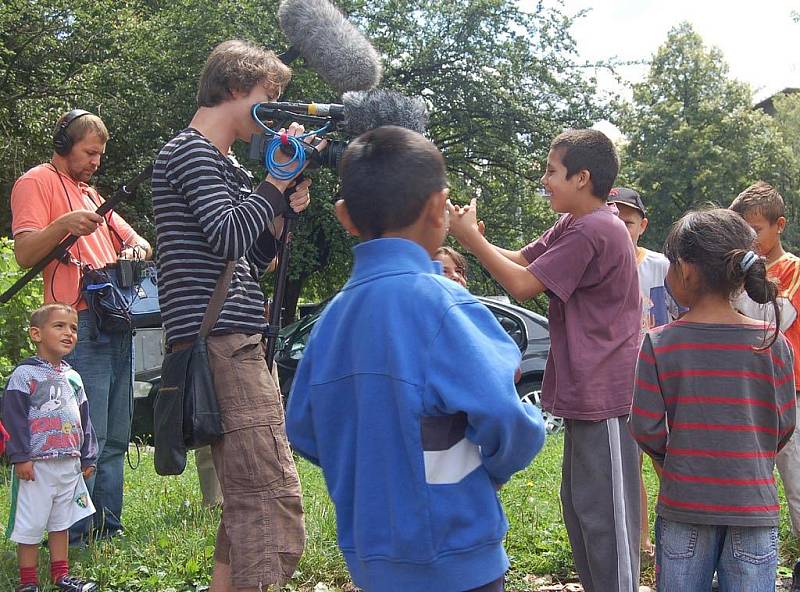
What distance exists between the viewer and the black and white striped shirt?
2.89 m

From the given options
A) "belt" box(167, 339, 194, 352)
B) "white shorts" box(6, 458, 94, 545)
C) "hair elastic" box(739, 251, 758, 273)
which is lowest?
"white shorts" box(6, 458, 94, 545)

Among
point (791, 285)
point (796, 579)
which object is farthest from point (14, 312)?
point (796, 579)

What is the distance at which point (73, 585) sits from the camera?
153 inches

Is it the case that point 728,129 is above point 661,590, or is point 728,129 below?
above

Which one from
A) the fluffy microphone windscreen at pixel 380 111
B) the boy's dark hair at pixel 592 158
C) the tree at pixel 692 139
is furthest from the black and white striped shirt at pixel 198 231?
the tree at pixel 692 139

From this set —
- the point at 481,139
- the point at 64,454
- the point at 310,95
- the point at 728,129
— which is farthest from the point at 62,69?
the point at 728,129

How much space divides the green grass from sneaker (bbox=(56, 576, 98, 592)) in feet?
0.29

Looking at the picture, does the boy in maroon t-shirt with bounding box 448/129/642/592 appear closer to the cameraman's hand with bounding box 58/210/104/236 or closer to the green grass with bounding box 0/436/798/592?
the green grass with bounding box 0/436/798/592

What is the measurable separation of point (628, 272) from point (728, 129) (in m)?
32.5

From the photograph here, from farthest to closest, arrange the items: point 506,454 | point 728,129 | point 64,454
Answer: point 728,129
point 64,454
point 506,454

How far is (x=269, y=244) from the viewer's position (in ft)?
11.0

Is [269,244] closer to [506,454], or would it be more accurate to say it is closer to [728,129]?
[506,454]

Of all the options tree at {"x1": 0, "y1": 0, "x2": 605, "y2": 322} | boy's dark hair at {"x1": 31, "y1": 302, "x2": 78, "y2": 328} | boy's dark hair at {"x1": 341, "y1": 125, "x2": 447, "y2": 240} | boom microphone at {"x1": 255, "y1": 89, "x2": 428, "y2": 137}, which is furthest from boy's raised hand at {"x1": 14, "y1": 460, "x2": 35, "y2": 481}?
tree at {"x1": 0, "y1": 0, "x2": 605, "y2": 322}

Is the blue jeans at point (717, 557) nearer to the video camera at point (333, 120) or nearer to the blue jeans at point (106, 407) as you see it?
the video camera at point (333, 120)
